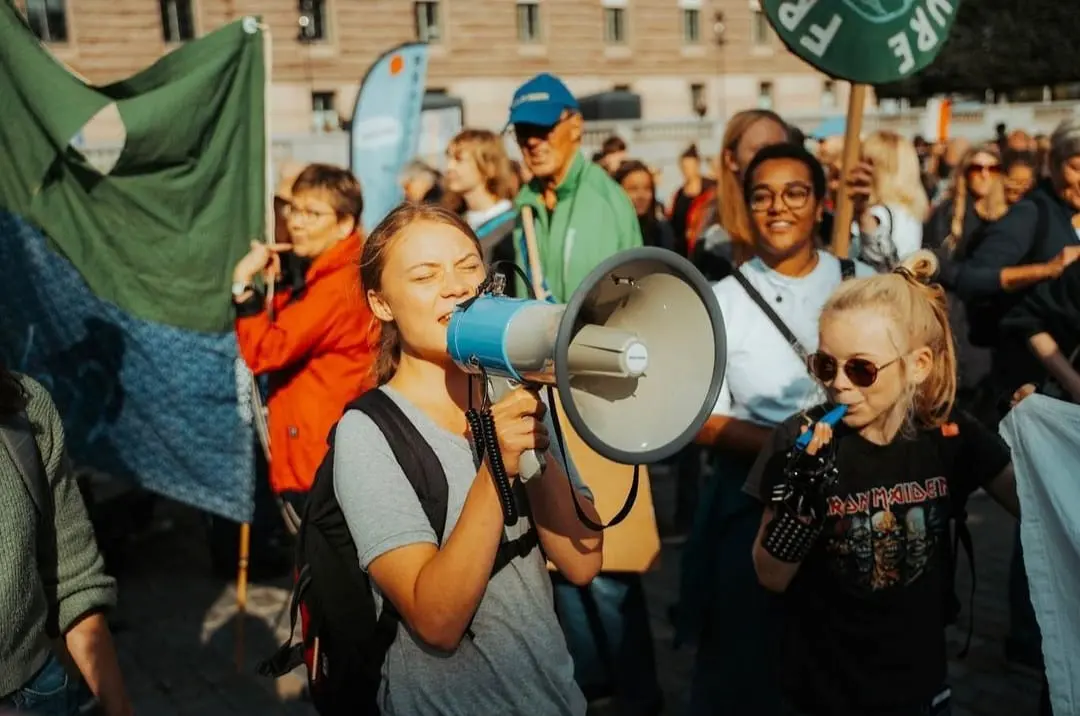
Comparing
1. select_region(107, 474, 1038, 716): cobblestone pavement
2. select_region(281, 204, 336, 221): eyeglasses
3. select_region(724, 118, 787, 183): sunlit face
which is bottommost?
select_region(107, 474, 1038, 716): cobblestone pavement

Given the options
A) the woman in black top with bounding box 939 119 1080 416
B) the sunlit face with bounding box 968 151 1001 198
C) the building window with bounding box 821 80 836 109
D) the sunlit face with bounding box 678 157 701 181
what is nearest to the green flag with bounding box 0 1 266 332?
the woman in black top with bounding box 939 119 1080 416

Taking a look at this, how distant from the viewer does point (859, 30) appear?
3.29 m

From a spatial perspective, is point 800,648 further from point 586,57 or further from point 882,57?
point 586,57

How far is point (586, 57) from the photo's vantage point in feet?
126

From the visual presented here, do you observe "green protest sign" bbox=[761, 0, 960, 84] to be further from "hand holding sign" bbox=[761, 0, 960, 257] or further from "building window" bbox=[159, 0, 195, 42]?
"building window" bbox=[159, 0, 195, 42]

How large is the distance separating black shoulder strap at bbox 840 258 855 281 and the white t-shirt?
0.07m

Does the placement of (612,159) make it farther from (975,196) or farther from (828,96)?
(828,96)

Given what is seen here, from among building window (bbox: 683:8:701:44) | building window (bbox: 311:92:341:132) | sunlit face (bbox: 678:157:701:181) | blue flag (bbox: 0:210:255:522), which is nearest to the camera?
blue flag (bbox: 0:210:255:522)

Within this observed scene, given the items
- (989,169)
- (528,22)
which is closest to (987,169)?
(989,169)

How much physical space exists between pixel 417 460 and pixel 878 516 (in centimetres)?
110

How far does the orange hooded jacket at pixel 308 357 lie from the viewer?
3725 millimetres

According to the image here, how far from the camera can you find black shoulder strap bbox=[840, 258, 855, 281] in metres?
3.12

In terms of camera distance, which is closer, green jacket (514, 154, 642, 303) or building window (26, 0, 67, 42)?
green jacket (514, 154, 642, 303)

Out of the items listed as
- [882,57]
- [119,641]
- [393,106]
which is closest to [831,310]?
[882,57]
